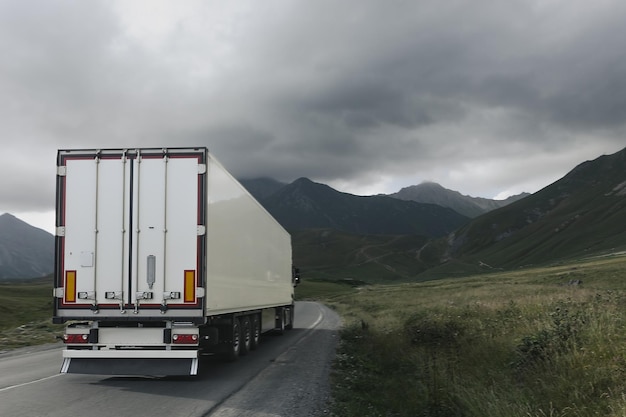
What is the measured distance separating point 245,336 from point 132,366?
17.7ft

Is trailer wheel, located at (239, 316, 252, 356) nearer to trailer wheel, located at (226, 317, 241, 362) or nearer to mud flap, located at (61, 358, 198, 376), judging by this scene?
trailer wheel, located at (226, 317, 241, 362)

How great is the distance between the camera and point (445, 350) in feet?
44.8

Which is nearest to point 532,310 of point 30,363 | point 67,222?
point 67,222

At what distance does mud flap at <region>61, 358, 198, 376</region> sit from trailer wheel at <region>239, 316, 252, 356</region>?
4.59 metres

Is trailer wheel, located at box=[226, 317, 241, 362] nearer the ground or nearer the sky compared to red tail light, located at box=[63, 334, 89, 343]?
nearer the ground

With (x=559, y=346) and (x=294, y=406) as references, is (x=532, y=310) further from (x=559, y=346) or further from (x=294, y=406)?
(x=294, y=406)

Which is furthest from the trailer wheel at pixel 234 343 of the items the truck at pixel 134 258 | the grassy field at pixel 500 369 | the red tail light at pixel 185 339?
the red tail light at pixel 185 339

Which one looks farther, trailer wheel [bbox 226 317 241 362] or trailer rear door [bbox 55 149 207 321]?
trailer wheel [bbox 226 317 241 362]

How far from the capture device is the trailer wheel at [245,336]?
627 inches

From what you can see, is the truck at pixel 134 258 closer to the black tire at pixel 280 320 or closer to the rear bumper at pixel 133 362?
the rear bumper at pixel 133 362

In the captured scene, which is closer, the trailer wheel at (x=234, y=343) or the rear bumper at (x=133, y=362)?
the rear bumper at (x=133, y=362)

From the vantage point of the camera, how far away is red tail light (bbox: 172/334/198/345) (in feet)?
36.8

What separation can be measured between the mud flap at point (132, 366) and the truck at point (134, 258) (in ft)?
0.07

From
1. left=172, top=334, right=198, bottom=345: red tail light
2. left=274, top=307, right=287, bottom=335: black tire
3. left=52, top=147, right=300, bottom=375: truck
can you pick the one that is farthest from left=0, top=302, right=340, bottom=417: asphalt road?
left=274, top=307, right=287, bottom=335: black tire
